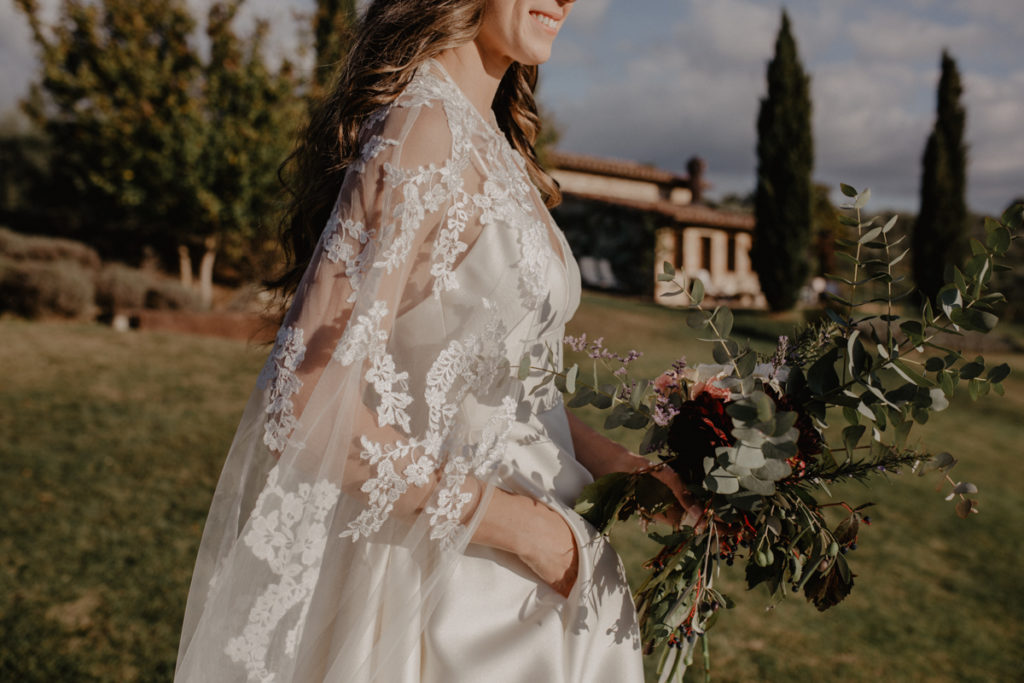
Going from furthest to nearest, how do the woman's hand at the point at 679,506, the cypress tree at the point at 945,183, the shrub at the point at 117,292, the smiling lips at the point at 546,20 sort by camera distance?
the cypress tree at the point at 945,183 → the shrub at the point at 117,292 → the smiling lips at the point at 546,20 → the woman's hand at the point at 679,506

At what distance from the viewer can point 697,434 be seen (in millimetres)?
1546

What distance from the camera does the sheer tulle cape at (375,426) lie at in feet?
4.76

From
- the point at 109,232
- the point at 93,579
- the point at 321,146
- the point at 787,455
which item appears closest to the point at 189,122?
the point at 109,232

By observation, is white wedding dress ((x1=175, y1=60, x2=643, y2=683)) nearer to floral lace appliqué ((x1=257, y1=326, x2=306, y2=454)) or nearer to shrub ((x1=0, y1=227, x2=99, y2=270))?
floral lace appliqué ((x1=257, y1=326, x2=306, y2=454))

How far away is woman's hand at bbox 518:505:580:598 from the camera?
156 centimetres

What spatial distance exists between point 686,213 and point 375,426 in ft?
94.1

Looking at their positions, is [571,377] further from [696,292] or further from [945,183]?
[945,183]

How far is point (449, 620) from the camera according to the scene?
156 centimetres

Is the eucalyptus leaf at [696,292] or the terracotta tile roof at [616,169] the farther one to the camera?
the terracotta tile roof at [616,169]

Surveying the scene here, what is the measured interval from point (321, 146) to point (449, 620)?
1236mm

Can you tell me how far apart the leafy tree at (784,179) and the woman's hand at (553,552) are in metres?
24.2

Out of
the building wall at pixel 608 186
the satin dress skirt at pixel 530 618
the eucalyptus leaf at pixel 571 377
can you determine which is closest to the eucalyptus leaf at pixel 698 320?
the eucalyptus leaf at pixel 571 377

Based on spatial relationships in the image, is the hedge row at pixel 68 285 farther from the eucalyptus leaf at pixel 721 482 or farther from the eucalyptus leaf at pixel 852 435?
the eucalyptus leaf at pixel 852 435

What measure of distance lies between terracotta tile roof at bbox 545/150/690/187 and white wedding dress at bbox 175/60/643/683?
27.6 m
